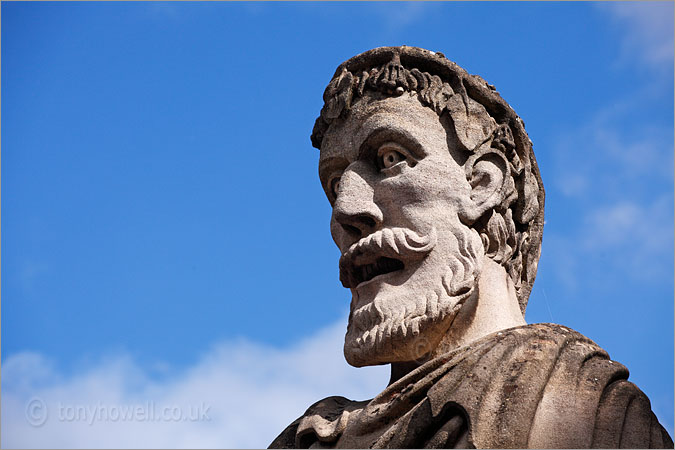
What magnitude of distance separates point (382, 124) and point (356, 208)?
28.5 inches

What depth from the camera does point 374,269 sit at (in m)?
10.3

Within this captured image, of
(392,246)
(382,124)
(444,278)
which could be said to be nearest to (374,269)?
(392,246)

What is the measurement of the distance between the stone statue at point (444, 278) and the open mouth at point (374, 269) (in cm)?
1

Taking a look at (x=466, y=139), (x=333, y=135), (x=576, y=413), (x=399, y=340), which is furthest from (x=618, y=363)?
(x=333, y=135)

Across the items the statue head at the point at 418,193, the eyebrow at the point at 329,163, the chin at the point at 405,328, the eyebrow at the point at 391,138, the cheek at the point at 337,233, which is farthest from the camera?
the eyebrow at the point at 329,163

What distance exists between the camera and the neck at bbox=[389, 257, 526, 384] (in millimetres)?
9922

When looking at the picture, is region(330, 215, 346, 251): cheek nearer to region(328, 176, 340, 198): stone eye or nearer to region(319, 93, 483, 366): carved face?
region(319, 93, 483, 366): carved face

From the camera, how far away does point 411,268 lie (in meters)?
10.1

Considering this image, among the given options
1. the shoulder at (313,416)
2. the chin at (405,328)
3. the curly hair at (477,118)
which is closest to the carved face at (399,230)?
the chin at (405,328)

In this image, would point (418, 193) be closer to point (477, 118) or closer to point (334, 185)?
point (477, 118)

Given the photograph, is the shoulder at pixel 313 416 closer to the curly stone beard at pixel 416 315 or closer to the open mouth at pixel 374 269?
the curly stone beard at pixel 416 315

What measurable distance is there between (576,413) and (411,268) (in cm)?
195

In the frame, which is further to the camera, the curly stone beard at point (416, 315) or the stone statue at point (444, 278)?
the curly stone beard at point (416, 315)

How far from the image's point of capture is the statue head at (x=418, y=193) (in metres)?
9.95
